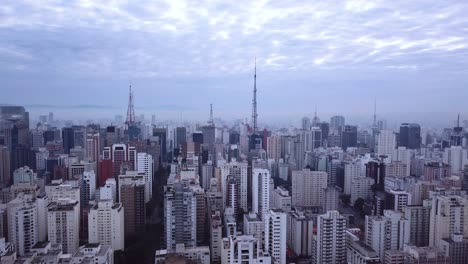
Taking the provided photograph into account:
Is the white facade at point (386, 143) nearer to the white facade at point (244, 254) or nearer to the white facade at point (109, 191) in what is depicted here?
the white facade at point (109, 191)

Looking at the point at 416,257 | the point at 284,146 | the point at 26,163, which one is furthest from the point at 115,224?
the point at 284,146

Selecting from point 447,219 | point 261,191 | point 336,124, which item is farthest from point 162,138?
point 447,219

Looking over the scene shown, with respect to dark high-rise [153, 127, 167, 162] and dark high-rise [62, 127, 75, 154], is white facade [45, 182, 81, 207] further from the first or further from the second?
dark high-rise [153, 127, 167, 162]

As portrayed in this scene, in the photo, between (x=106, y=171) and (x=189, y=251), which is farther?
(x=106, y=171)

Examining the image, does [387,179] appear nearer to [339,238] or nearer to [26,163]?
[339,238]

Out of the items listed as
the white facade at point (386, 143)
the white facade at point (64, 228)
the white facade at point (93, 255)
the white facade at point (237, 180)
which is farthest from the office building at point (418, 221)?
the white facade at point (64, 228)

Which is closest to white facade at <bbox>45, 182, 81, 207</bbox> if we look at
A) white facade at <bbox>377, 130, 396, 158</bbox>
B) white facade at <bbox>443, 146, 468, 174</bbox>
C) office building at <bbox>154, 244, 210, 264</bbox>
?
office building at <bbox>154, 244, 210, 264</bbox>
